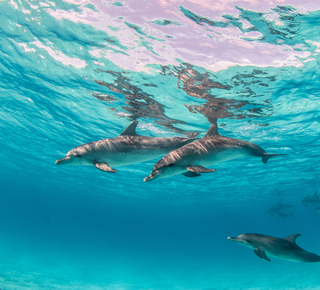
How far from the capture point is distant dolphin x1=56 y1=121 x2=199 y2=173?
6.83m

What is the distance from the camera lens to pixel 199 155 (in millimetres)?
6246

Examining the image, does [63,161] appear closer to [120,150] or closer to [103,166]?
[103,166]

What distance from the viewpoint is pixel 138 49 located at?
8.53 metres

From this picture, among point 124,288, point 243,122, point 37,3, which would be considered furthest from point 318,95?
point 124,288

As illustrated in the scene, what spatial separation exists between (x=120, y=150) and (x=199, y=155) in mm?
2555

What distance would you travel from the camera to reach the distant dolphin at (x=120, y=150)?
6.83m

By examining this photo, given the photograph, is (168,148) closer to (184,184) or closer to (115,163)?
(115,163)

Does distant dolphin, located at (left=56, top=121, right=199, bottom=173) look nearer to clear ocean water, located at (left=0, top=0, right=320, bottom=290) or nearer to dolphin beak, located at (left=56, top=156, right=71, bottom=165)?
dolphin beak, located at (left=56, top=156, right=71, bottom=165)

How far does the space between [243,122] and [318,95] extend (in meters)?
3.87

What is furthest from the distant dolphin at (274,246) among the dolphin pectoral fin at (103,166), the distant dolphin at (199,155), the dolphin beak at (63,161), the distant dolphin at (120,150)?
the dolphin beak at (63,161)

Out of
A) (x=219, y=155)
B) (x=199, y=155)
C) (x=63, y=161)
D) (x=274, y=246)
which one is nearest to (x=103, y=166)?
(x=63, y=161)

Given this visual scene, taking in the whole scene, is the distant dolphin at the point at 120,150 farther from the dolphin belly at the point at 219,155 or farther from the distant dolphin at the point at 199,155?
the dolphin belly at the point at 219,155

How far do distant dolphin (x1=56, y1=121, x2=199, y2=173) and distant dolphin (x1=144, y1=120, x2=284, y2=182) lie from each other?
2.97 feet

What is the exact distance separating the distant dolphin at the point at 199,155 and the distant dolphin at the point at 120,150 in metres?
0.91
